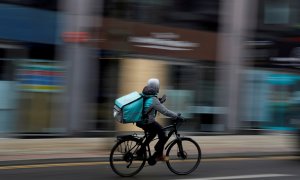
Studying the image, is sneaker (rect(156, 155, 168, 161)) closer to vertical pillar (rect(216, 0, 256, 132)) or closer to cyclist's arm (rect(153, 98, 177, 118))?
cyclist's arm (rect(153, 98, 177, 118))

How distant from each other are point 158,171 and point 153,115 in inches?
46.8

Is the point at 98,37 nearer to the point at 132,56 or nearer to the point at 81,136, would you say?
the point at 132,56

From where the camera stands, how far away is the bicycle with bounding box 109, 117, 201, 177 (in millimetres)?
8617

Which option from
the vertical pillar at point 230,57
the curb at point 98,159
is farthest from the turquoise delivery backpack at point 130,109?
the vertical pillar at point 230,57

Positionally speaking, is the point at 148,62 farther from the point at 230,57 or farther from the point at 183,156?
the point at 183,156

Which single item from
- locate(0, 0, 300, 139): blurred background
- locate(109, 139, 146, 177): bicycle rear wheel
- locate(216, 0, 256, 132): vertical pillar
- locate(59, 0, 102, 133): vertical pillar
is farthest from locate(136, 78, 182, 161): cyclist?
locate(216, 0, 256, 132): vertical pillar

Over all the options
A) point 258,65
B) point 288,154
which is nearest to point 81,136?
point 288,154

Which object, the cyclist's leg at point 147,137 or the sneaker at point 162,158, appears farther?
the sneaker at point 162,158

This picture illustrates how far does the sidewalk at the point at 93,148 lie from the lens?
10602mm

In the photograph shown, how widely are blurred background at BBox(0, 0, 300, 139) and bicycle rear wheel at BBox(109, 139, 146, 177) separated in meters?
4.24

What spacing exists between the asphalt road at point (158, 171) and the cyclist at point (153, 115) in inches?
18.5

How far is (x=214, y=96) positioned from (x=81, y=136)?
461 centimetres

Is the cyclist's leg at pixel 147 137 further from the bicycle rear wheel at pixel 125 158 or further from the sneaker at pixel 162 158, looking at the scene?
the sneaker at pixel 162 158

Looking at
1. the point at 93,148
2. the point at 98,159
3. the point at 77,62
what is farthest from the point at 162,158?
the point at 77,62
